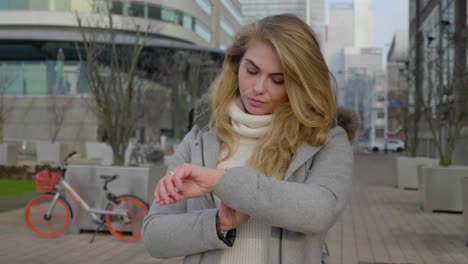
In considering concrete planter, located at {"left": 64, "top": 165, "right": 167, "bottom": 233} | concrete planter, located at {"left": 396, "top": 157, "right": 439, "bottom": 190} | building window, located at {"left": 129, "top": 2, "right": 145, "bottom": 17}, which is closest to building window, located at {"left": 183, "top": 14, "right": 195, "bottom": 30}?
building window, located at {"left": 129, "top": 2, "right": 145, "bottom": 17}

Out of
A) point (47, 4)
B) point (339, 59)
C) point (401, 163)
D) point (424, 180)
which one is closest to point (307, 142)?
point (424, 180)

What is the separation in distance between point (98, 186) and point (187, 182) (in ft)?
28.1

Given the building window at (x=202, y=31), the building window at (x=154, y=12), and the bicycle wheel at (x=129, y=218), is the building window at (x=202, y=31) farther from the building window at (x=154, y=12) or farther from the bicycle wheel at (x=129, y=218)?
→ the bicycle wheel at (x=129, y=218)

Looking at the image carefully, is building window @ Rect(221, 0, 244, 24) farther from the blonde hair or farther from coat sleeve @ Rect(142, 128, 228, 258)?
coat sleeve @ Rect(142, 128, 228, 258)

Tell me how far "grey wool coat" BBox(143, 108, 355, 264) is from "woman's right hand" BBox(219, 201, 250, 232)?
0.10ft

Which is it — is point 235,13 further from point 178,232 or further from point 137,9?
point 137,9

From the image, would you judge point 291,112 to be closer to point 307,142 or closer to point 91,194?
point 307,142

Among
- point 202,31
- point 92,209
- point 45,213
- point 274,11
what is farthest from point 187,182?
point 202,31

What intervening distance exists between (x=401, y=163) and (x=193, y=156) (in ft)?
60.6

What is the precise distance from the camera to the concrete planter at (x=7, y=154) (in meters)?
24.4

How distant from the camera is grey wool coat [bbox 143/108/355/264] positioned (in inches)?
65.1

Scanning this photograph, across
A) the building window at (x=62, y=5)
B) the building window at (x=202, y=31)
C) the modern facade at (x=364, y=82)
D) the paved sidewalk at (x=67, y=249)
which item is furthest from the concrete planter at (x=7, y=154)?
the modern facade at (x=364, y=82)

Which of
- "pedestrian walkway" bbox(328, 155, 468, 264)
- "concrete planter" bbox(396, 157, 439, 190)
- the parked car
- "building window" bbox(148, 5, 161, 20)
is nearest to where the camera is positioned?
"pedestrian walkway" bbox(328, 155, 468, 264)

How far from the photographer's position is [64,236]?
31.8 ft
